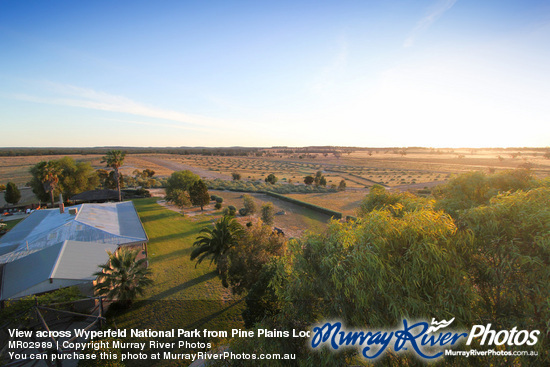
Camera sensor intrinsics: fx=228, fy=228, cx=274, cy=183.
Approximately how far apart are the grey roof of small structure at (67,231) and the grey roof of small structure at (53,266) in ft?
4.83

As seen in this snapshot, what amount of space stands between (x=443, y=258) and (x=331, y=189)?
5699cm

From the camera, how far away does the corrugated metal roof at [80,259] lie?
1492 cm

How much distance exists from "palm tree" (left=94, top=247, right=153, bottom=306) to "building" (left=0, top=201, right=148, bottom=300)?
90.3 inches

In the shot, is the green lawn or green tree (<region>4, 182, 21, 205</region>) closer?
the green lawn

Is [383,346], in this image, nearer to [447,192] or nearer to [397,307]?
[397,307]

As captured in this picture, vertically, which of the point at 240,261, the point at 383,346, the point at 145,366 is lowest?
the point at 145,366

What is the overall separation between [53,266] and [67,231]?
5.93m

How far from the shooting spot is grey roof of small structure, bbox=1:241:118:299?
1416cm

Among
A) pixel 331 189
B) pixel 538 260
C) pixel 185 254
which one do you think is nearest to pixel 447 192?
pixel 538 260

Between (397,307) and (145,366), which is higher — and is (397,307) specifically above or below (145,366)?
above

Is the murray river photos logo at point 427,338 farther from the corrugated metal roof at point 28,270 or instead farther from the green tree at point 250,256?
the corrugated metal roof at point 28,270

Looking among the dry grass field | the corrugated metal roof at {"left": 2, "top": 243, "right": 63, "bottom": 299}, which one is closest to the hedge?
the dry grass field

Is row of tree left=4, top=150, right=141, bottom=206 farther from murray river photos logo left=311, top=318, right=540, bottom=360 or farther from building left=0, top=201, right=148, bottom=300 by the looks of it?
murray river photos logo left=311, top=318, right=540, bottom=360

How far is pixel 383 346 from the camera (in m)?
6.27
